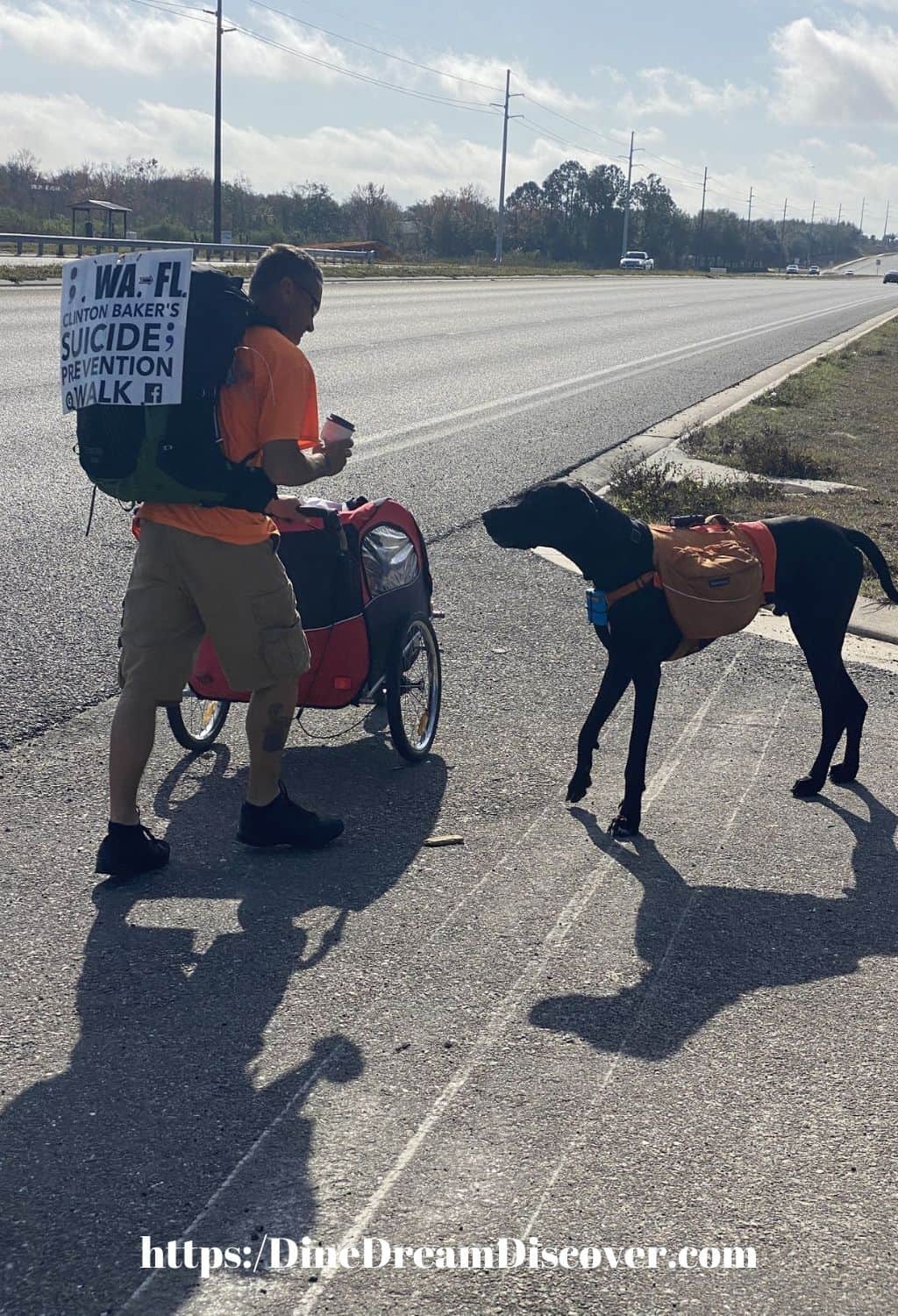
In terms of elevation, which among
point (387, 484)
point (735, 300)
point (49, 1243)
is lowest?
point (49, 1243)

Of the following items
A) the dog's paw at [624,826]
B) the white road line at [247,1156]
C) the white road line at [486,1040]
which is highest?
the dog's paw at [624,826]

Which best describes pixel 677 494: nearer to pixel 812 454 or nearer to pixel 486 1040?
pixel 812 454

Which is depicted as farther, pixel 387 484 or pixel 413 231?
pixel 413 231

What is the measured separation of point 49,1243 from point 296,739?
2868 millimetres

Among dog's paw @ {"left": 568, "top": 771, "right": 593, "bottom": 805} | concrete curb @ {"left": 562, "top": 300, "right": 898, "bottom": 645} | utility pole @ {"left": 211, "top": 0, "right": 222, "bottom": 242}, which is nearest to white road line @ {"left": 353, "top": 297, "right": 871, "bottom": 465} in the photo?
concrete curb @ {"left": 562, "top": 300, "right": 898, "bottom": 645}

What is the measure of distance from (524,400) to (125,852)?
1154 cm

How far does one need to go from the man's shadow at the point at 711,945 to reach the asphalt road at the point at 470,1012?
0.01 m

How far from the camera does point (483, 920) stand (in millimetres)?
3748

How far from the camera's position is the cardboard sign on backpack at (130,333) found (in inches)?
141

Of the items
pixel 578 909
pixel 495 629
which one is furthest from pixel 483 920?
pixel 495 629

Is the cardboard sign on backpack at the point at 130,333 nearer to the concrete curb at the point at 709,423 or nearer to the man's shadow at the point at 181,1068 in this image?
the man's shadow at the point at 181,1068

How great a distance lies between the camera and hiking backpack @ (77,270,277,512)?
11.9 feet

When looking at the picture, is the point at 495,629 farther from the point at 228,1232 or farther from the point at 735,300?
the point at 735,300

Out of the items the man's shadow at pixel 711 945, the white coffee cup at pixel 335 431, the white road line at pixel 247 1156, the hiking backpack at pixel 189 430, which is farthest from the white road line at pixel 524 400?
the white road line at pixel 247 1156
